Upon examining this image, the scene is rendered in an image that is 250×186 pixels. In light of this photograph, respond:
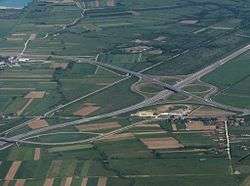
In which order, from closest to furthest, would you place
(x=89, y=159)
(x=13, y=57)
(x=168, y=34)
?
(x=89, y=159)
(x=13, y=57)
(x=168, y=34)

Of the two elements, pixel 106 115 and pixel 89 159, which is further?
pixel 106 115

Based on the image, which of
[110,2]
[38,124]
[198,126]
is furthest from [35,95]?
[110,2]

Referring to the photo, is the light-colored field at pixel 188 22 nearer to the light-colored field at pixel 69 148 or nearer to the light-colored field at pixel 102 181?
the light-colored field at pixel 69 148

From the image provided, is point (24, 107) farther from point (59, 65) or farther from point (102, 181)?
point (102, 181)

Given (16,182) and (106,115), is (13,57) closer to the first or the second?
(106,115)

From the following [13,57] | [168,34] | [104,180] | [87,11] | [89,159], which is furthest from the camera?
[87,11]

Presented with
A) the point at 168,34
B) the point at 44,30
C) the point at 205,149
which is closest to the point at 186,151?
the point at 205,149

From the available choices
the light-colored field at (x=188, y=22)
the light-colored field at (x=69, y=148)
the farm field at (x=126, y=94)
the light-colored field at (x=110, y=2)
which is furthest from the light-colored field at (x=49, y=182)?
the light-colored field at (x=110, y=2)
